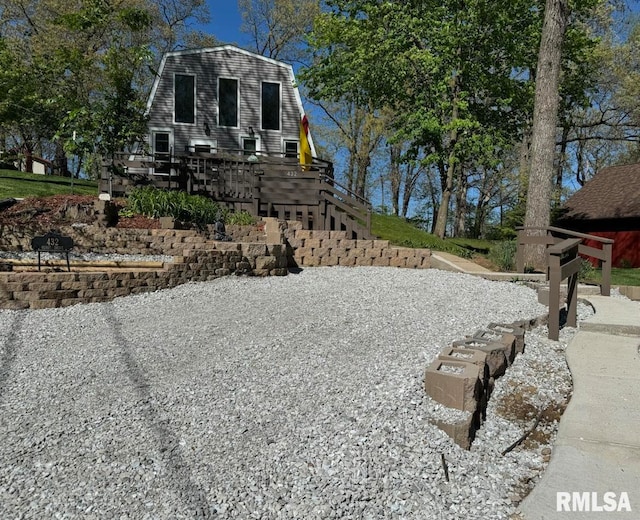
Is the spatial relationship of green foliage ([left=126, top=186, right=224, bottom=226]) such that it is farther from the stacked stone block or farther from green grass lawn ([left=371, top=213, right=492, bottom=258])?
the stacked stone block

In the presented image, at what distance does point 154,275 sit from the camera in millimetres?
7164

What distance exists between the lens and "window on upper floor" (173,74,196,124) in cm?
1833

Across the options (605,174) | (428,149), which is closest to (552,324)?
(428,149)

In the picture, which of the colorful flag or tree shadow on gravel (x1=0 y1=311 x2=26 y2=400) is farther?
the colorful flag

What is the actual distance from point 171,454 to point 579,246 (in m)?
6.07

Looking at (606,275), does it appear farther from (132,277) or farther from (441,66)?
(441,66)

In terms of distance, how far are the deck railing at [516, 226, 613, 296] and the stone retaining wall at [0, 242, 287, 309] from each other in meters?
5.07

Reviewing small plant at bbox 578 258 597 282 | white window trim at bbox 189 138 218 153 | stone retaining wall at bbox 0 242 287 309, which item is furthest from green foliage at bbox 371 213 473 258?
white window trim at bbox 189 138 218 153

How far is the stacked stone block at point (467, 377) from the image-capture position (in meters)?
3.12

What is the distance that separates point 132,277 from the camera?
6949 mm

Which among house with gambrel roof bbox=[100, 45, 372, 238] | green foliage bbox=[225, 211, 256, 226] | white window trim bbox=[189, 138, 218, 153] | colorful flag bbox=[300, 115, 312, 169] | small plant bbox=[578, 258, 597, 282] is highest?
house with gambrel roof bbox=[100, 45, 372, 238]

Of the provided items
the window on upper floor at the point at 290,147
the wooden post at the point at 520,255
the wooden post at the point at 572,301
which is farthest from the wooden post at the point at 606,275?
the window on upper floor at the point at 290,147

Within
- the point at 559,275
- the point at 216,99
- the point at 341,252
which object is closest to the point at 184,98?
the point at 216,99

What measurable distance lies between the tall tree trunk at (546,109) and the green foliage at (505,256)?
667 millimetres
